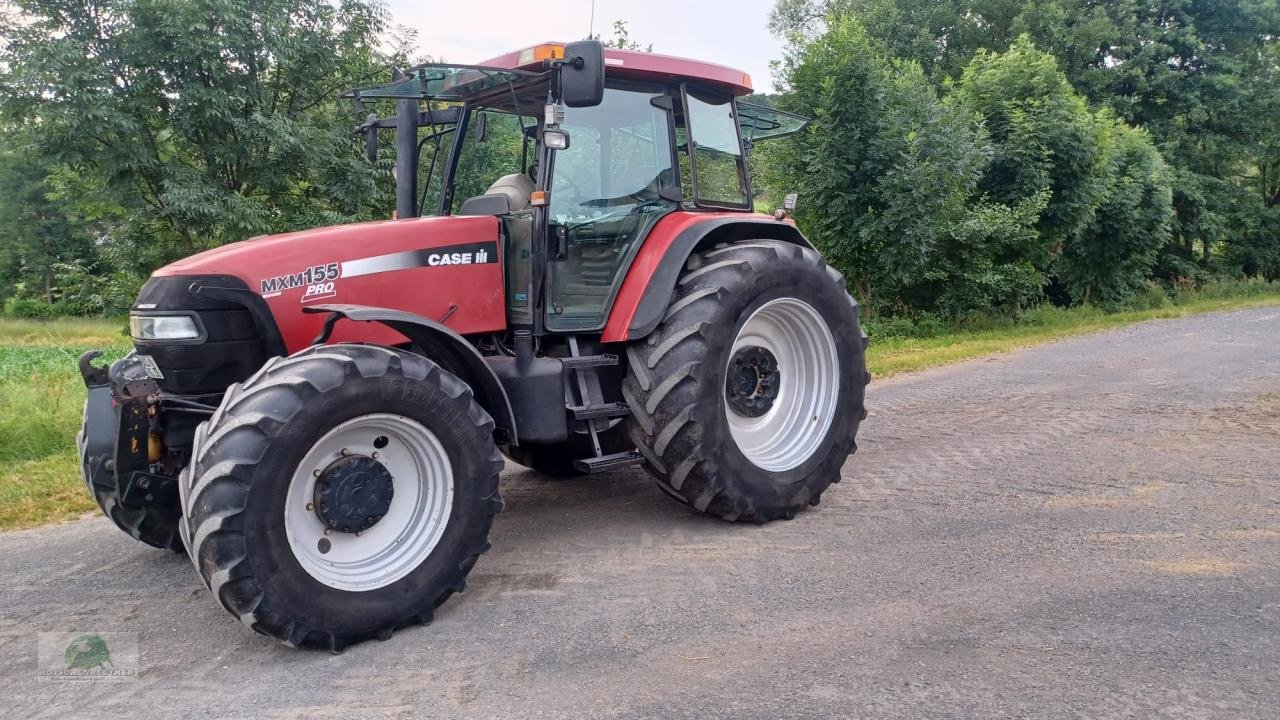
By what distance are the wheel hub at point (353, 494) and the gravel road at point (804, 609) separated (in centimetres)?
49

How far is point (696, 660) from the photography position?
3195 mm

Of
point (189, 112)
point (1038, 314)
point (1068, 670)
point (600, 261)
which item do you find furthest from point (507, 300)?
point (1038, 314)

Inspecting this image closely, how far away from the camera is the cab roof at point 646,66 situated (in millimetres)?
4188

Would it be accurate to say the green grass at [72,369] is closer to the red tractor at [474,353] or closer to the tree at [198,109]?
the red tractor at [474,353]

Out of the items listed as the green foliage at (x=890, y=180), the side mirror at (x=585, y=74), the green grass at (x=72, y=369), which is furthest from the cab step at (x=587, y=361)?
the green foliage at (x=890, y=180)

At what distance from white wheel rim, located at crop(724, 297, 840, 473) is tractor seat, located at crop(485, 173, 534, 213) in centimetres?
139

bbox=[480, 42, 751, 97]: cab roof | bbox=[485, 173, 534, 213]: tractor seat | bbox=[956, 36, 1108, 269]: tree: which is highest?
bbox=[956, 36, 1108, 269]: tree

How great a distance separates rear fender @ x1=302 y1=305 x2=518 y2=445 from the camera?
3.57 meters

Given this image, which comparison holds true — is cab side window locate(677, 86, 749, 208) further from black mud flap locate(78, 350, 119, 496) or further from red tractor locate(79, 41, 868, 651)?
black mud flap locate(78, 350, 119, 496)

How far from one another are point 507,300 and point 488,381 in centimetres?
64

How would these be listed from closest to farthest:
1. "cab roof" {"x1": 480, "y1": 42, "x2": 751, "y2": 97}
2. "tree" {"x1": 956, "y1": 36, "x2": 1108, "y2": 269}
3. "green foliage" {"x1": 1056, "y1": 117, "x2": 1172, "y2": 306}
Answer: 1. "cab roof" {"x1": 480, "y1": 42, "x2": 751, "y2": 97}
2. "tree" {"x1": 956, "y1": 36, "x2": 1108, "y2": 269}
3. "green foliage" {"x1": 1056, "y1": 117, "x2": 1172, "y2": 306}

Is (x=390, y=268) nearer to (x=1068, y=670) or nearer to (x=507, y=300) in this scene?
(x=507, y=300)

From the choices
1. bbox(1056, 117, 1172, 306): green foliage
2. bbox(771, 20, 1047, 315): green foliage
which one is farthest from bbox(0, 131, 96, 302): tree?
bbox(1056, 117, 1172, 306): green foliage

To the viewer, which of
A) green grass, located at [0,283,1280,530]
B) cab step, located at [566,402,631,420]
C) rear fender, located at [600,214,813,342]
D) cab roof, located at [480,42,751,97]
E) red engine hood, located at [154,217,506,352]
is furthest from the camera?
green grass, located at [0,283,1280,530]
